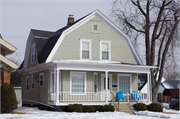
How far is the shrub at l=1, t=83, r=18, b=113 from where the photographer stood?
15805mm

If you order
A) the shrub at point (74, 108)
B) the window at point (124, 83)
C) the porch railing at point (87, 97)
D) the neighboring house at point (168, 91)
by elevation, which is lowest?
the neighboring house at point (168, 91)

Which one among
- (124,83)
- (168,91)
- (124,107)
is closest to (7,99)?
(124,107)

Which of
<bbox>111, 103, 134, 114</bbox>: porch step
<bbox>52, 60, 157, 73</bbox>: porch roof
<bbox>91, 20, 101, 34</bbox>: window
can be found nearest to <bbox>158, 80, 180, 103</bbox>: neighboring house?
<bbox>52, 60, 157, 73</bbox>: porch roof

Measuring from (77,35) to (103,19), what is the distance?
2.72 m

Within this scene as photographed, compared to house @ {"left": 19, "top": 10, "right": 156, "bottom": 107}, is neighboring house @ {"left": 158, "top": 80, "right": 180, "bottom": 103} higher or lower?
lower

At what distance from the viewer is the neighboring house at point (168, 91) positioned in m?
41.1

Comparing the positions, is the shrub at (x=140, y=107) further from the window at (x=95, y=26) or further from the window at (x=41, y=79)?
the window at (x=41, y=79)

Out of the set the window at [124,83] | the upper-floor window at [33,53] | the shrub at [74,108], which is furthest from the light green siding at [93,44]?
the shrub at [74,108]

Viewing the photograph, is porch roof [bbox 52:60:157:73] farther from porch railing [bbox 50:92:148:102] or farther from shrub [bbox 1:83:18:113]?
shrub [bbox 1:83:18:113]

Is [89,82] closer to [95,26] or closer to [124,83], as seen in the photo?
[124,83]

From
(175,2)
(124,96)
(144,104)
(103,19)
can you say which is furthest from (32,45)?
(175,2)

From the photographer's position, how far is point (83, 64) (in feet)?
63.9

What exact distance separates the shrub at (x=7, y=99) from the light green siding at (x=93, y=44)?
509cm

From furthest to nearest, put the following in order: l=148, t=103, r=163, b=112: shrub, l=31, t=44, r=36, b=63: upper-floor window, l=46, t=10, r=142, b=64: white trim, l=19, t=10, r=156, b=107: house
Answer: l=31, t=44, r=36, b=63: upper-floor window, l=46, t=10, r=142, b=64: white trim, l=148, t=103, r=163, b=112: shrub, l=19, t=10, r=156, b=107: house
